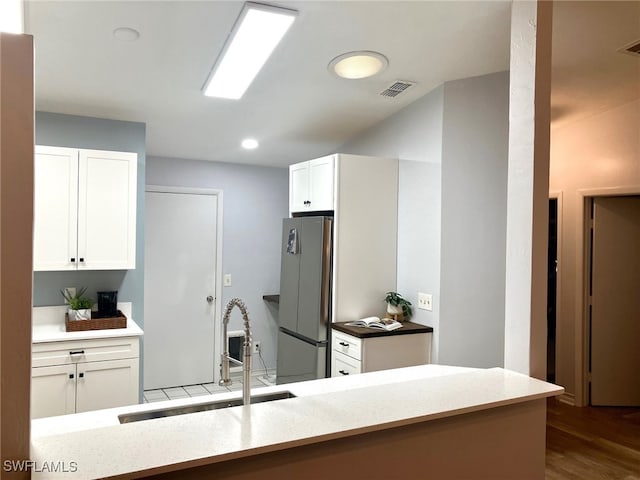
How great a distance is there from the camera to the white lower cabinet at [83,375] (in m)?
3.01

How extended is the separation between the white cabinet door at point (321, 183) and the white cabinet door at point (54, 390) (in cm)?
211

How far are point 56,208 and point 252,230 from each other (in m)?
2.30

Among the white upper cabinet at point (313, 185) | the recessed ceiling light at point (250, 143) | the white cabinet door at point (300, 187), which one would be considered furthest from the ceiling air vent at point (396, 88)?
the recessed ceiling light at point (250, 143)

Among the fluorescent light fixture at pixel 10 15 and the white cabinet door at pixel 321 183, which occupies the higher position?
the fluorescent light fixture at pixel 10 15

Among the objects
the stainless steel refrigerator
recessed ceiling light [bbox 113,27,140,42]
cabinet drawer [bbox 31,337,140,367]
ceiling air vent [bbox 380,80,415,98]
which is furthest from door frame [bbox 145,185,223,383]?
recessed ceiling light [bbox 113,27,140,42]

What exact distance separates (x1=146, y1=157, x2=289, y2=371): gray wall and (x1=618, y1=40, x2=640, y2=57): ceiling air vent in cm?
344

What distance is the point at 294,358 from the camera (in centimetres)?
400

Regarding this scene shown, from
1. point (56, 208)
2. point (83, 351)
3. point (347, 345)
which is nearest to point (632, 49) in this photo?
point (347, 345)

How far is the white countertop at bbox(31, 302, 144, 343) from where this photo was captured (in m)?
3.09

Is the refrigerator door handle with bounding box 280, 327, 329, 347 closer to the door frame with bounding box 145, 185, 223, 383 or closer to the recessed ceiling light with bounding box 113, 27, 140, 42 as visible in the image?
the door frame with bounding box 145, 185, 223, 383

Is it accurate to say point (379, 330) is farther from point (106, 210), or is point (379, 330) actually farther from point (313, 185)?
point (106, 210)

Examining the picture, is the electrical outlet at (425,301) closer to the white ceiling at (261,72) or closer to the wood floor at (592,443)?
the wood floor at (592,443)

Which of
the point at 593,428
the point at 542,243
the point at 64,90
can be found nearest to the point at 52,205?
the point at 64,90

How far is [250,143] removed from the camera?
455 cm
